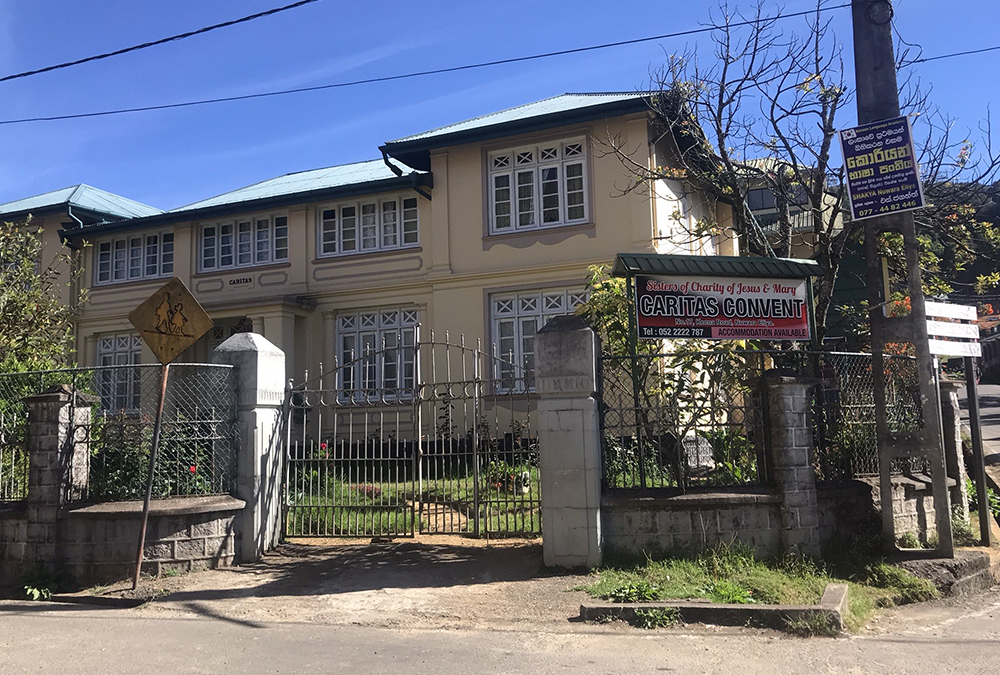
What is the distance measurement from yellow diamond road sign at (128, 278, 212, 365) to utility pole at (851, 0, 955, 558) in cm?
678

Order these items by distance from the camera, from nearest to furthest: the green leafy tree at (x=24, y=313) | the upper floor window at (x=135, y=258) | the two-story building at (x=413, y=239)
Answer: the green leafy tree at (x=24, y=313)
the two-story building at (x=413, y=239)
the upper floor window at (x=135, y=258)

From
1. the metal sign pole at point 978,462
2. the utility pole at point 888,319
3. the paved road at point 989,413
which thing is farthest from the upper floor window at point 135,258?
the paved road at point 989,413

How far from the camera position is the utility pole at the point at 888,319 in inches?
303

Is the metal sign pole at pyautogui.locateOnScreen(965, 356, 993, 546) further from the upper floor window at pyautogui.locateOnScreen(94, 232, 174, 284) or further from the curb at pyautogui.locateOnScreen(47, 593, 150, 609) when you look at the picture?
the upper floor window at pyautogui.locateOnScreen(94, 232, 174, 284)

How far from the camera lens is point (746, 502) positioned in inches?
299

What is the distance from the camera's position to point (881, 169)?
793 cm

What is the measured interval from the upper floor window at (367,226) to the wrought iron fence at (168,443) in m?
9.57

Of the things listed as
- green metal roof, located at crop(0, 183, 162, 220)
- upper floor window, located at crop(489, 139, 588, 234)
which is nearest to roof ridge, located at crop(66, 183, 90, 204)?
green metal roof, located at crop(0, 183, 162, 220)

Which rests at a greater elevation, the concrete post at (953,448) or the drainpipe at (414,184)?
the drainpipe at (414,184)

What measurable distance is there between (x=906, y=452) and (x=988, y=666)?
284 centimetres

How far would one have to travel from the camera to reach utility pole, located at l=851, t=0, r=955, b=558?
303 inches

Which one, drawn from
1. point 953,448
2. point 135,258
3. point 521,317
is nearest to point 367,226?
point 521,317

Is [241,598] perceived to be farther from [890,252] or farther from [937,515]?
[890,252]

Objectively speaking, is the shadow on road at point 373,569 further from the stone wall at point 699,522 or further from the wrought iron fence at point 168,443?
the wrought iron fence at point 168,443
